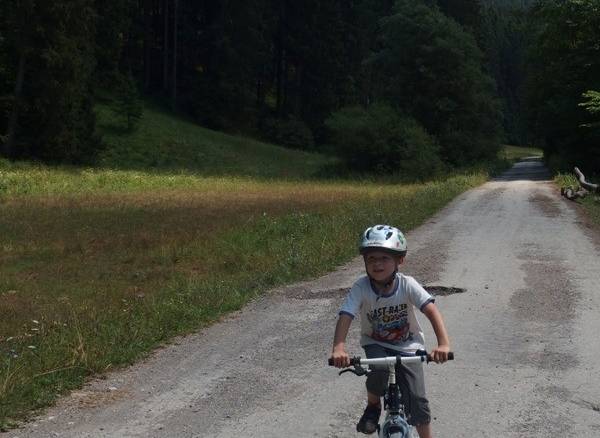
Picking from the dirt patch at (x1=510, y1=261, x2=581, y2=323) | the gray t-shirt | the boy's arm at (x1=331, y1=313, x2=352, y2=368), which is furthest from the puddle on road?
the boy's arm at (x1=331, y1=313, x2=352, y2=368)

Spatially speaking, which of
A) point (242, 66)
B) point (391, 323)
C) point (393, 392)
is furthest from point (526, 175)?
point (393, 392)

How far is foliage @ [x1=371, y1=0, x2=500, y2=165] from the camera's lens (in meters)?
45.8

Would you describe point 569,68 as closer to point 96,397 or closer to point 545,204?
point 545,204

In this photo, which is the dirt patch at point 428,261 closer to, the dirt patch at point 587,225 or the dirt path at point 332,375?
the dirt path at point 332,375

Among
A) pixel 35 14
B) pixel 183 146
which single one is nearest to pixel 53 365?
pixel 35 14

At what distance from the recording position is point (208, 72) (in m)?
65.8

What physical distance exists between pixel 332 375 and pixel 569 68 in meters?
35.9

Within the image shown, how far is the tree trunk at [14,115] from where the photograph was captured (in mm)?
36250

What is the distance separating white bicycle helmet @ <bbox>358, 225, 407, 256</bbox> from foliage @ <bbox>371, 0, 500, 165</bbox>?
141ft

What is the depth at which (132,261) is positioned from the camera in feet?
44.8

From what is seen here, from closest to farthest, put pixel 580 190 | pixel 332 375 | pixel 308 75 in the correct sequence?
pixel 332 375, pixel 580 190, pixel 308 75

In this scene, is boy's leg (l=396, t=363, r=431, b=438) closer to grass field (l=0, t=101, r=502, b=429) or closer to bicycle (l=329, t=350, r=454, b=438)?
bicycle (l=329, t=350, r=454, b=438)

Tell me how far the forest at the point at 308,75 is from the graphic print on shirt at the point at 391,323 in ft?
71.1

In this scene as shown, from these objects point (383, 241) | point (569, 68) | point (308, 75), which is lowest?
point (383, 241)
